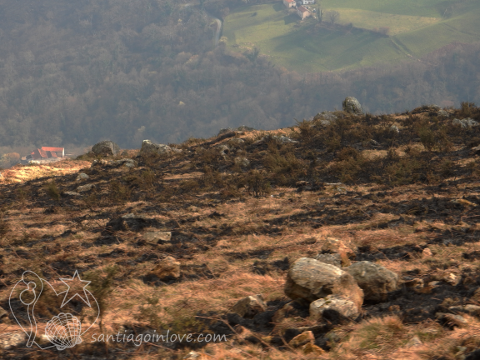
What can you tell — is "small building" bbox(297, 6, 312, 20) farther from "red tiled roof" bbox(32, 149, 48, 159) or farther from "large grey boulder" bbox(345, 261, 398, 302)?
"large grey boulder" bbox(345, 261, 398, 302)

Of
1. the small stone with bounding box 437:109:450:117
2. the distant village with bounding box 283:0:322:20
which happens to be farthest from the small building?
the small stone with bounding box 437:109:450:117

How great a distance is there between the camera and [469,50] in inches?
4232

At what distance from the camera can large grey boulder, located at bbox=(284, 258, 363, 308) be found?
3.54m

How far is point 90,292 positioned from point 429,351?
310 centimetres

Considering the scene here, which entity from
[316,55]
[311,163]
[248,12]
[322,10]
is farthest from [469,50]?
[311,163]

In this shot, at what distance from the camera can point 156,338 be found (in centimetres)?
348

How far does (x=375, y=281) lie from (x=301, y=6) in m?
172

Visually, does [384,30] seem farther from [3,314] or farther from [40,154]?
[3,314]

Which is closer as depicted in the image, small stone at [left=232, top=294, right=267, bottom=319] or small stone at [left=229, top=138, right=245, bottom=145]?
small stone at [left=232, top=294, right=267, bottom=319]

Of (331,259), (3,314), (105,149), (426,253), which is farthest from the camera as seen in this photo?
(105,149)

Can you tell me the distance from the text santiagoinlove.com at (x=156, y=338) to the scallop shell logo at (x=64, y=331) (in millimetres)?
175

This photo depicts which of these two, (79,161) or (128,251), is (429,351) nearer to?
(128,251)

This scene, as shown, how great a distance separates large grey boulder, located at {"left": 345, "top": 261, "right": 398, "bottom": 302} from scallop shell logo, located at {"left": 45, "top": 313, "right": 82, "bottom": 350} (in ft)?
8.94

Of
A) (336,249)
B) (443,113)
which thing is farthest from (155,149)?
(336,249)
